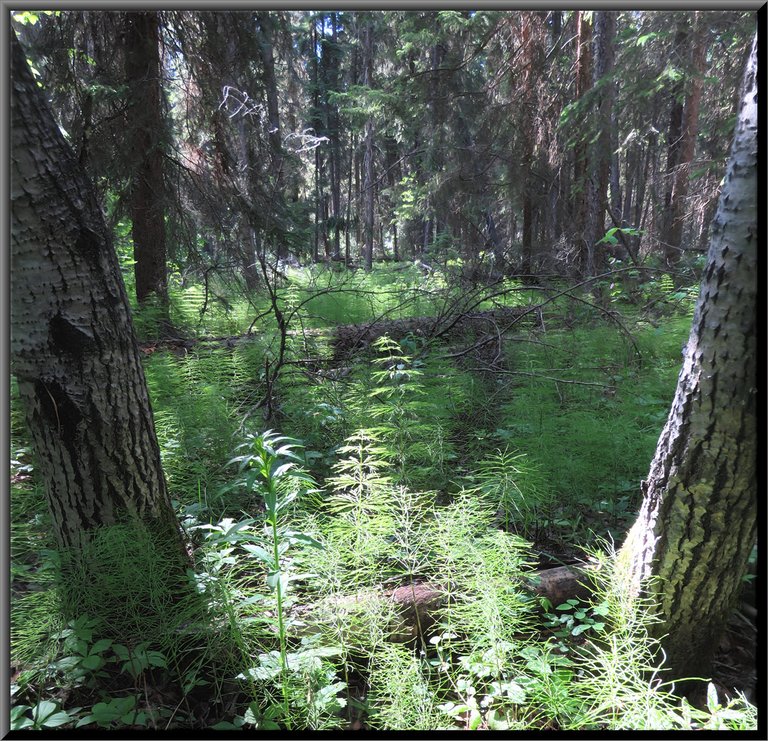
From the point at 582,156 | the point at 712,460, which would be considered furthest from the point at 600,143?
the point at 712,460

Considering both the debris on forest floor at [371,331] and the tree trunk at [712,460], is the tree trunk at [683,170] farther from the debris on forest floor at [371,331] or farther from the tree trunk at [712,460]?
the tree trunk at [712,460]

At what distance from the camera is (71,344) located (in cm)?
203

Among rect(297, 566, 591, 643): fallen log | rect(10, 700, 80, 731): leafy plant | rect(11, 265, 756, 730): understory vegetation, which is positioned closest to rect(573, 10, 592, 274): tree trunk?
rect(11, 265, 756, 730): understory vegetation

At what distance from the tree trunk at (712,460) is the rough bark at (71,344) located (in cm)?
242

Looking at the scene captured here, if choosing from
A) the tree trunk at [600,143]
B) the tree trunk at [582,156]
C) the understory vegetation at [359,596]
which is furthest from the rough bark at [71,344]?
the tree trunk at [582,156]

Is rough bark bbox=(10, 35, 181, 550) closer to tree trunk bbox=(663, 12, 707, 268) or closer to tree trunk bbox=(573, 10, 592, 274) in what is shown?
tree trunk bbox=(573, 10, 592, 274)

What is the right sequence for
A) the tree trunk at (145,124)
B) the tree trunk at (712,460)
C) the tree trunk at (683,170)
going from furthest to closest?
the tree trunk at (683,170) → the tree trunk at (145,124) → the tree trunk at (712,460)

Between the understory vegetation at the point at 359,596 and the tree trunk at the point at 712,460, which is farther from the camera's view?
the understory vegetation at the point at 359,596

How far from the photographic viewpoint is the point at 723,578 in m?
1.99

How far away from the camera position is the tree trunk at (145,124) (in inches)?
205

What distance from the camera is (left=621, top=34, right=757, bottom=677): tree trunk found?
1626 millimetres

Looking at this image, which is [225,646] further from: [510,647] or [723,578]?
[723,578]

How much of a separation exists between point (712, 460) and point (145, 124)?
6233 mm

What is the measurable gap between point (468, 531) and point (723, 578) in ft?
3.57
